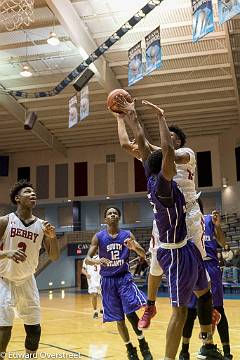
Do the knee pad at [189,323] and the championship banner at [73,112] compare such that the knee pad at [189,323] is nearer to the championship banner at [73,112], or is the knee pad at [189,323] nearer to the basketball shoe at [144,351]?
the basketball shoe at [144,351]

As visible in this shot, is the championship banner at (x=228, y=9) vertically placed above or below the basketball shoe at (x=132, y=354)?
above

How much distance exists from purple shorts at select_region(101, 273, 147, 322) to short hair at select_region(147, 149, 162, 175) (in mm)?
2123

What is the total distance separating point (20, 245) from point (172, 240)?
1.58 metres

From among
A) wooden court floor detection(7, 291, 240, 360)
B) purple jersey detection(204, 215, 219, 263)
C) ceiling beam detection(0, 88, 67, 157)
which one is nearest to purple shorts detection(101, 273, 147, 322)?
wooden court floor detection(7, 291, 240, 360)

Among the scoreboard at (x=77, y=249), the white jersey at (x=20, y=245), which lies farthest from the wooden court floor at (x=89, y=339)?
the scoreboard at (x=77, y=249)

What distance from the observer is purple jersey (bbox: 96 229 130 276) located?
5.71 meters

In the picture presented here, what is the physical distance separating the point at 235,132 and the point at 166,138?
23.0 meters

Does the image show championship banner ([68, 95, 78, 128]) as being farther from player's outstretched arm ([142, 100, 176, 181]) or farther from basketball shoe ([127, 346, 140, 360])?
player's outstretched arm ([142, 100, 176, 181])

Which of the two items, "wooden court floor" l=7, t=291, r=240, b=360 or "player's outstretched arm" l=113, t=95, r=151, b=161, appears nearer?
"player's outstretched arm" l=113, t=95, r=151, b=161

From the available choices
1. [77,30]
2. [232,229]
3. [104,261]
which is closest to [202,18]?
[77,30]

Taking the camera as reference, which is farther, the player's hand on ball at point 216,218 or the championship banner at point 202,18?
the championship banner at point 202,18

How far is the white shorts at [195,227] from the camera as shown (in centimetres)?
396

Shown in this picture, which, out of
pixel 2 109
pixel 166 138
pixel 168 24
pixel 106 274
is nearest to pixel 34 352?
pixel 106 274

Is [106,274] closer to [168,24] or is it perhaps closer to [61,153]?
[168,24]
